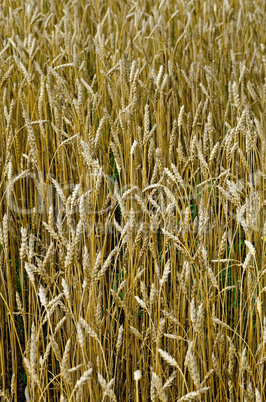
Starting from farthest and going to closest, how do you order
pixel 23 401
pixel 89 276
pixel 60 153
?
pixel 60 153
pixel 23 401
pixel 89 276

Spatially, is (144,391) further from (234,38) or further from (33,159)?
(234,38)

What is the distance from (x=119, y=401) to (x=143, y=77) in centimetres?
115

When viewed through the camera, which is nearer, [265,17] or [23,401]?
[23,401]

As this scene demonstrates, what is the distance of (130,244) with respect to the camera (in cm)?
89

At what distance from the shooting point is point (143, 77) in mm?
1771

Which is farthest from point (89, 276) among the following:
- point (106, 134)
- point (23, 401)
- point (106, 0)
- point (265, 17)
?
point (106, 0)

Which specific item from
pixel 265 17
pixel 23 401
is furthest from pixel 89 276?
pixel 265 17

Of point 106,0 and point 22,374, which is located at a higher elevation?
point 106,0

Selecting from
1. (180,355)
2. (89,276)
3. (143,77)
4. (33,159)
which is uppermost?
(143,77)

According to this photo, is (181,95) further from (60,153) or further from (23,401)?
(23,401)

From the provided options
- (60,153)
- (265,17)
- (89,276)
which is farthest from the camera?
(265,17)

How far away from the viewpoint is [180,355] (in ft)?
2.96

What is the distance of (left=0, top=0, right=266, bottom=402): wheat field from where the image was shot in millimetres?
765

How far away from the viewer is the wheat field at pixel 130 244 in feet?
2.51
